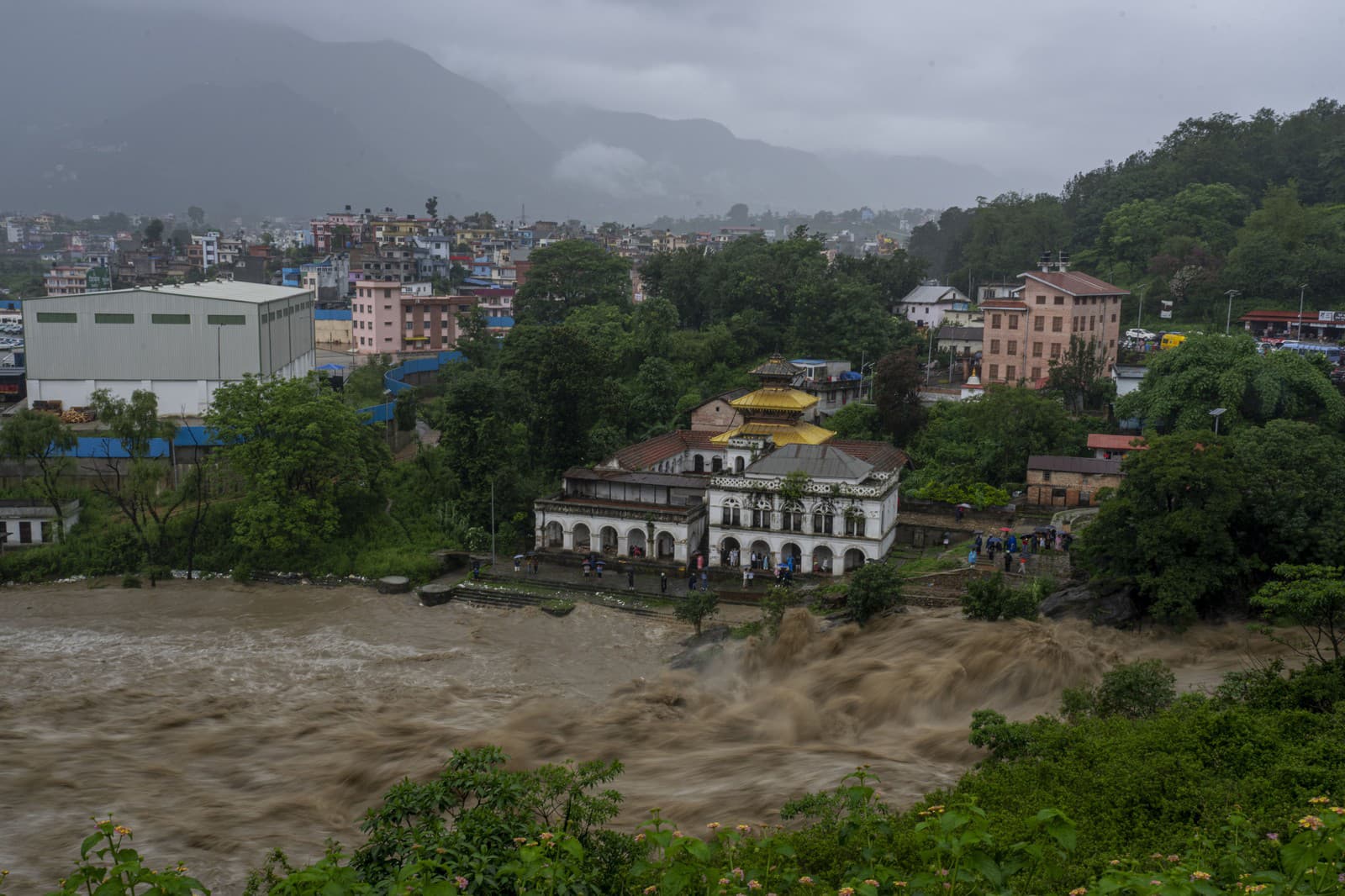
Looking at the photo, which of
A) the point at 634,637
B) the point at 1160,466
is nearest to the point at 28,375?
the point at 634,637

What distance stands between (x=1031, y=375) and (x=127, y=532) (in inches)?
1192

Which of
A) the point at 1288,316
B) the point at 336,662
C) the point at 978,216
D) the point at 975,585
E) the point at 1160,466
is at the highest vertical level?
the point at 978,216

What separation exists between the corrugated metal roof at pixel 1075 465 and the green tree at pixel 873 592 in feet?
27.3

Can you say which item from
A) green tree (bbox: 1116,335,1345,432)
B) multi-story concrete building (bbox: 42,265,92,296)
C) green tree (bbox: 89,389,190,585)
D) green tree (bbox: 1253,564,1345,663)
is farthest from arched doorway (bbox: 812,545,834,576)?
multi-story concrete building (bbox: 42,265,92,296)

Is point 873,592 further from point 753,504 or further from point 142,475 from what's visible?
point 142,475

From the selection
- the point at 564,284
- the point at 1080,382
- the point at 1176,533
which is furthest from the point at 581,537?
the point at 564,284

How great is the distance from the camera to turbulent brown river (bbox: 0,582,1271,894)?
54.5 feet

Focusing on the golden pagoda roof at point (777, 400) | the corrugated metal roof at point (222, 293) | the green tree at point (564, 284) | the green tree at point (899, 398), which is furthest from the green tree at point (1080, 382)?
the corrugated metal roof at point (222, 293)

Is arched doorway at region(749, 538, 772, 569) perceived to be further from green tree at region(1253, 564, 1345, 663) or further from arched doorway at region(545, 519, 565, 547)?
green tree at region(1253, 564, 1345, 663)

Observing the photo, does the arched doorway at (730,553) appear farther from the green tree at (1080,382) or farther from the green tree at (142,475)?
the green tree at (142,475)

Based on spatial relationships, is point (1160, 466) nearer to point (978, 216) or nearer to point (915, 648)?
point (915, 648)

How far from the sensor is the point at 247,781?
17922 millimetres

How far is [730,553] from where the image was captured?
29.9 m

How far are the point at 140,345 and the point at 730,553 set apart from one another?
2386 cm
